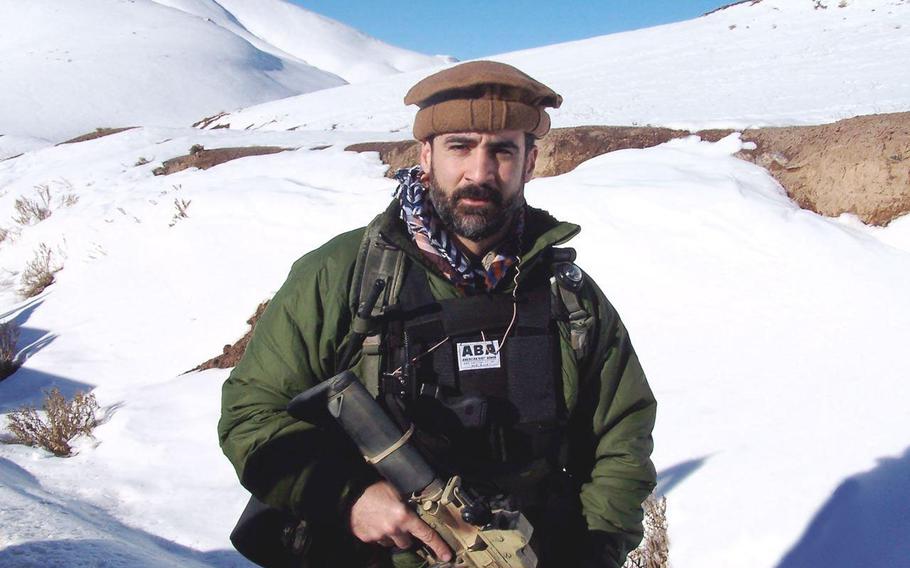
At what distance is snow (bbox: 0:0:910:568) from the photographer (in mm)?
3275

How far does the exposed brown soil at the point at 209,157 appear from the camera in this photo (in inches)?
474

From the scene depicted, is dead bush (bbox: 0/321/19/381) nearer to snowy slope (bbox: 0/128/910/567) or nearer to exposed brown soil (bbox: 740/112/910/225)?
snowy slope (bbox: 0/128/910/567)

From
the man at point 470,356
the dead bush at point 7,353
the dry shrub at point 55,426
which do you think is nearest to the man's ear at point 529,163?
the man at point 470,356

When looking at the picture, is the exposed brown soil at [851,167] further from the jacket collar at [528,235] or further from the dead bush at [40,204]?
the dead bush at [40,204]

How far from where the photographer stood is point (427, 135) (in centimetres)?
183

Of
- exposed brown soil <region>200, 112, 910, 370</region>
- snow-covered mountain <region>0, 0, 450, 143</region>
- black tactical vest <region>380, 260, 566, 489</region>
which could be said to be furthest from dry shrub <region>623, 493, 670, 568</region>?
snow-covered mountain <region>0, 0, 450, 143</region>

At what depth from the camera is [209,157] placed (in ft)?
40.3

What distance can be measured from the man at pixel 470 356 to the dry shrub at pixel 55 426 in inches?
152

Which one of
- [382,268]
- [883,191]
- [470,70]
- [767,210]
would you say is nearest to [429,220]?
[382,268]

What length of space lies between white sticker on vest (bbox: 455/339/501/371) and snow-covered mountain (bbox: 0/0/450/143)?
113ft

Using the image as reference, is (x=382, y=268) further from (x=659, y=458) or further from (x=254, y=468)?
(x=659, y=458)

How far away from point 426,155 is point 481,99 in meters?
0.24

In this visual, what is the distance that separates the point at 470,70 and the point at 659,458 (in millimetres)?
→ 2801

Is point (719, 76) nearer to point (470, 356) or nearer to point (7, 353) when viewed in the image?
point (7, 353)
